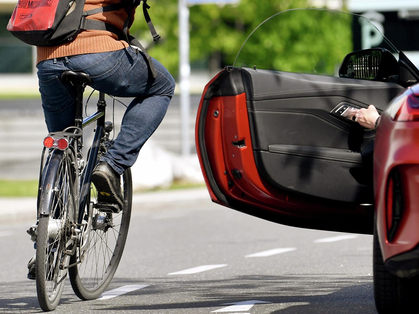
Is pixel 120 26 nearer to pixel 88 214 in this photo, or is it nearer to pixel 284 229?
pixel 88 214

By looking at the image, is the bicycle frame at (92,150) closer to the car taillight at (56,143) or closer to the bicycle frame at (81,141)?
the bicycle frame at (81,141)

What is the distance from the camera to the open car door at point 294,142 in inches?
177

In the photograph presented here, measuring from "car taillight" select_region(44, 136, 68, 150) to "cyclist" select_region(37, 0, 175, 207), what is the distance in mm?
243

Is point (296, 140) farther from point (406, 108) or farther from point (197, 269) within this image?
point (197, 269)

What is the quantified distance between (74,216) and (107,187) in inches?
8.8

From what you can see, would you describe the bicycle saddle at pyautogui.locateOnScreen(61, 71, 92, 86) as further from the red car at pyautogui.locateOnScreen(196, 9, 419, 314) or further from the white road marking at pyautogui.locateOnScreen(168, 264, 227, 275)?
the white road marking at pyautogui.locateOnScreen(168, 264, 227, 275)

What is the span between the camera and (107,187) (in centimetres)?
481

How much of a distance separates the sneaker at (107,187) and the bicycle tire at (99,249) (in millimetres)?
77

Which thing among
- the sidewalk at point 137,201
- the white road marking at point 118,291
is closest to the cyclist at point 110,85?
the white road marking at point 118,291

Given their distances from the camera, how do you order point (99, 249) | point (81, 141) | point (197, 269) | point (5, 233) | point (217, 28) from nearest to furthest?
point (81, 141) → point (99, 249) → point (197, 269) → point (5, 233) → point (217, 28)

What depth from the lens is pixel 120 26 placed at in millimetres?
4691

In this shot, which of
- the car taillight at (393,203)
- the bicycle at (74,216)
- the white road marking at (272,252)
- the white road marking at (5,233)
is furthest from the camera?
the white road marking at (5,233)

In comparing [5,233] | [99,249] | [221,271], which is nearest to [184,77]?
[5,233]

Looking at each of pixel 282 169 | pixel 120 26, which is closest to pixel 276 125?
pixel 282 169
